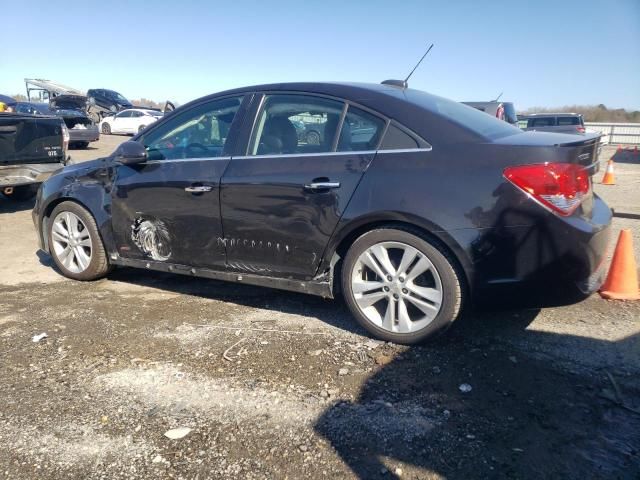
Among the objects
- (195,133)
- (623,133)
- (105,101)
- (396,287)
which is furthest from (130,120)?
(623,133)

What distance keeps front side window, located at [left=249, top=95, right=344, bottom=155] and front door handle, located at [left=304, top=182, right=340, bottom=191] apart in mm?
256

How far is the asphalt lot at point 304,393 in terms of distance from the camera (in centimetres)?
229

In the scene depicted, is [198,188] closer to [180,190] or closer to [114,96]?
[180,190]

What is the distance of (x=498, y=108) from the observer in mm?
13750

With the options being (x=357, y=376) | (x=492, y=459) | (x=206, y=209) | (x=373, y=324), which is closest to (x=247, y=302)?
(x=206, y=209)

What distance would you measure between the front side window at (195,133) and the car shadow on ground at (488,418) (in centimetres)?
208

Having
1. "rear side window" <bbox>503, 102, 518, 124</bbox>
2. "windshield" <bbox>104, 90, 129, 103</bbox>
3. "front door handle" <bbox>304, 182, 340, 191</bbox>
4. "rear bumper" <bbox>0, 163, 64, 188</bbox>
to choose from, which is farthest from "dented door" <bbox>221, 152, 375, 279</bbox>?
"windshield" <bbox>104, 90, 129, 103</bbox>

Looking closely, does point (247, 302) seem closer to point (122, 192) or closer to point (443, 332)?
point (122, 192)

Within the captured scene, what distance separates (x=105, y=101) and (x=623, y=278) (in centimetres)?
3301

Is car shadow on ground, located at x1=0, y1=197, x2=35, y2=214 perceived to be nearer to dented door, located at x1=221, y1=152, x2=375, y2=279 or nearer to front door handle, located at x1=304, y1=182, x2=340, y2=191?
dented door, located at x1=221, y1=152, x2=375, y2=279

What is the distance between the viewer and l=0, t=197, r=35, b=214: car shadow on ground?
837 centimetres

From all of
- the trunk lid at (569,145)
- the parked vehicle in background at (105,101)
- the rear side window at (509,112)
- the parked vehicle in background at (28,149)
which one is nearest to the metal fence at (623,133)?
the rear side window at (509,112)

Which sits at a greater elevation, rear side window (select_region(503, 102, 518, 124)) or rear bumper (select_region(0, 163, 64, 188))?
rear side window (select_region(503, 102, 518, 124))

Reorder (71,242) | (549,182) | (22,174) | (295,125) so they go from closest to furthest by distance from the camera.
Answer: (549,182) → (295,125) → (71,242) → (22,174)
